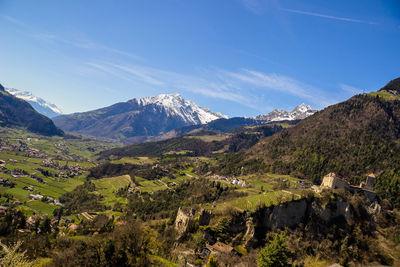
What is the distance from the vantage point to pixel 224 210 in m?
70.4

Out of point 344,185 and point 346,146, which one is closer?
point 344,185

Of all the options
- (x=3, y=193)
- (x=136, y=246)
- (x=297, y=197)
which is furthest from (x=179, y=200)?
(x=3, y=193)

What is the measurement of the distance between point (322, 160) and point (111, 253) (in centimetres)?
13576

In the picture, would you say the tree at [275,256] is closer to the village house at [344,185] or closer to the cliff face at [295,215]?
the cliff face at [295,215]

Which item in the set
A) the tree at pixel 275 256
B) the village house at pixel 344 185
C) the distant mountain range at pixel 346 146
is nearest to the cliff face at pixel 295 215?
the village house at pixel 344 185

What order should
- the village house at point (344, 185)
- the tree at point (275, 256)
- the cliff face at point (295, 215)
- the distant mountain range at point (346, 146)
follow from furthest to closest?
the distant mountain range at point (346, 146)
the village house at point (344, 185)
the cliff face at point (295, 215)
the tree at point (275, 256)

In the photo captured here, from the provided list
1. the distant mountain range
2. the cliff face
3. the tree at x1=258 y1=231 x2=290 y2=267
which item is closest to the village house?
the cliff face

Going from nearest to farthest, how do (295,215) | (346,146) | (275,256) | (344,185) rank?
(275,256), (295,215), (344,185), (346,146)

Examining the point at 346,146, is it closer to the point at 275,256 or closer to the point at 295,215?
the point at 295,215

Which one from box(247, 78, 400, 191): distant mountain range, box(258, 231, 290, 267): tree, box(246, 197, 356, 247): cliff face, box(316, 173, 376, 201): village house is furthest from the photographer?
box(247, 78, 400, 191): distant mountain range

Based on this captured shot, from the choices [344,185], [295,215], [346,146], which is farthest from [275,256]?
[346,146]

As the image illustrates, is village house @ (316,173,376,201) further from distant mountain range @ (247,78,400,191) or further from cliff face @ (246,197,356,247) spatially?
distant mountain range @ (247,78,400,191)

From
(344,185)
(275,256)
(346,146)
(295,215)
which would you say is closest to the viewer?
(275,256)

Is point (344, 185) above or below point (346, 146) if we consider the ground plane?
below
